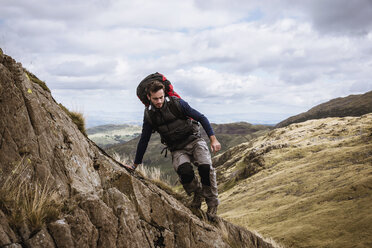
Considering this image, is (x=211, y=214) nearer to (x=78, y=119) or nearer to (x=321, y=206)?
(x=78, y=119)

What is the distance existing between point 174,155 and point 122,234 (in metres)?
3.87

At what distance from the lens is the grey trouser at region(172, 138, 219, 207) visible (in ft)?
27.3

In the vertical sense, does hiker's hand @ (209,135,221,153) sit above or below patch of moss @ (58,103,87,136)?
below

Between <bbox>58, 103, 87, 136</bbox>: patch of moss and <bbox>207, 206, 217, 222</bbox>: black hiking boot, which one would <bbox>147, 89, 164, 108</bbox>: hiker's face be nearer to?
<bbox>58, 103, 87, 136</bbox>: patch of moss

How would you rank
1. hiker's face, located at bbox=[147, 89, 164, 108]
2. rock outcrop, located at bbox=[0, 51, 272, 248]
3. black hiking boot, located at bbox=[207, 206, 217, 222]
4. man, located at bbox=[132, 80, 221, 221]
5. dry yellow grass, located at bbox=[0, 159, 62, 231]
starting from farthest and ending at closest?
black hiking boot, located at bbox=[207, 206, 217, 222] < man, located at bbox=[132, 80, 221, 221] < hiker's face, located at bbox=[147, 89, 164, 108] < rock outcrop, located at bbox=[0, 51, 272, 248] < dry yellow grass, located at bbox=[0, 159, 62, 231]

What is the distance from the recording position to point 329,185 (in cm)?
2327

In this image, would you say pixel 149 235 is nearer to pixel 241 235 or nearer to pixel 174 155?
pixel 174 155

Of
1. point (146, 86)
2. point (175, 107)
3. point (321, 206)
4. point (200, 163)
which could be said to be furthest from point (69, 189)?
point (321, 206)

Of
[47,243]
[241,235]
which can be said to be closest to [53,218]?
[47,243]

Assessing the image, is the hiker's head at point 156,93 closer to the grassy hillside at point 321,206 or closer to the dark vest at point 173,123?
the dark vest at point 173,123

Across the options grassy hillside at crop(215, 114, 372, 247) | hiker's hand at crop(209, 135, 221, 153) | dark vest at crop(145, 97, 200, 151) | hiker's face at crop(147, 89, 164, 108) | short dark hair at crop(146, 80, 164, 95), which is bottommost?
grassy hillside at crop(215, 114, 372, 247)

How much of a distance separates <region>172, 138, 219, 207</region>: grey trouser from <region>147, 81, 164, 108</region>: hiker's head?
1704mm

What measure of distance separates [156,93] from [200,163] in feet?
8.07

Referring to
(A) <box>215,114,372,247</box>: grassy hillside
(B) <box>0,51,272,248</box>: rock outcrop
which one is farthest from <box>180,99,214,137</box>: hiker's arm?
(A) <box>215,114,372,247</box>: grassy hillside
